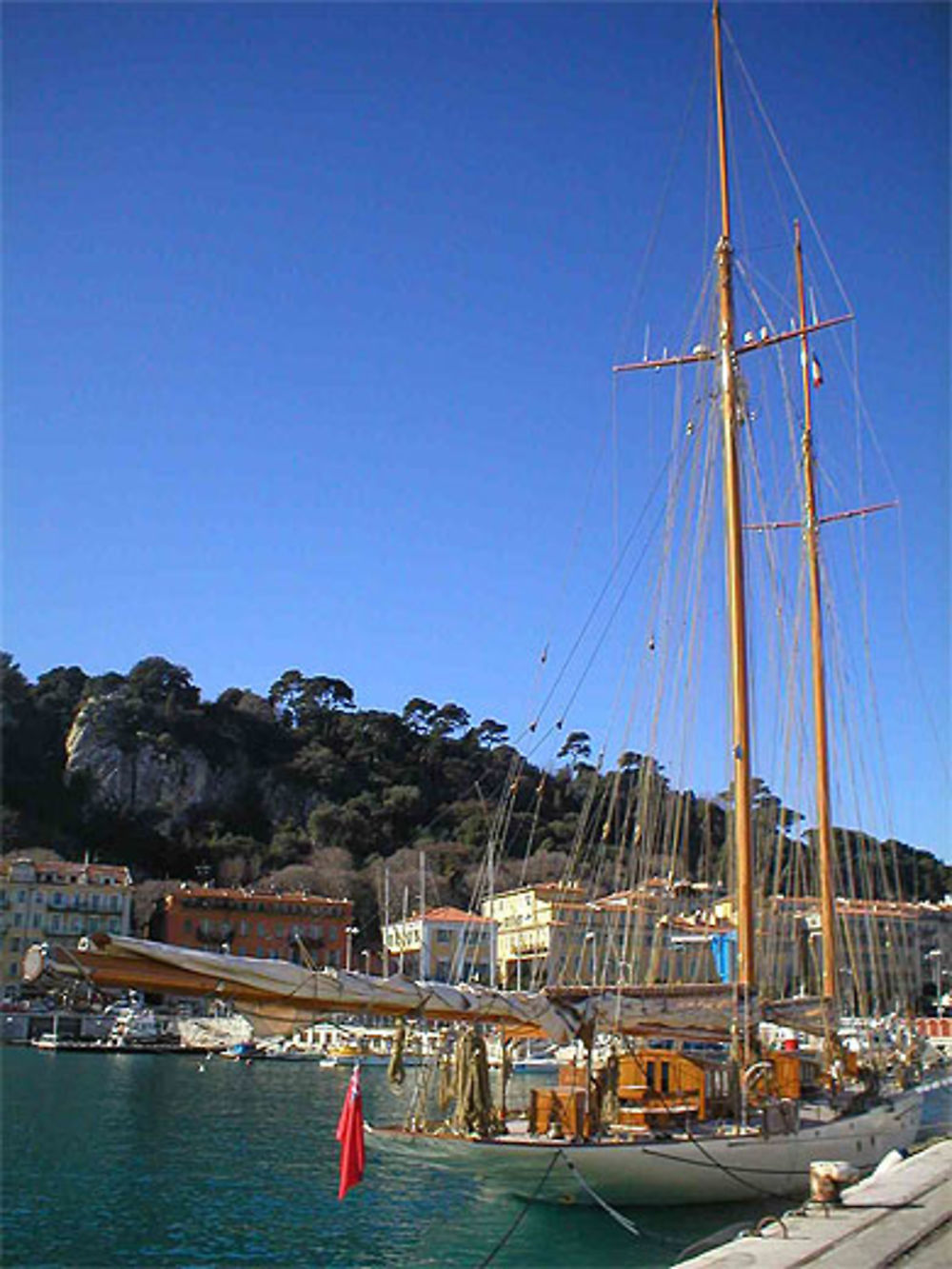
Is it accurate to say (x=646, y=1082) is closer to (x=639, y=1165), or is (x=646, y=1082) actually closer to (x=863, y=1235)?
(x=639, y=1165)

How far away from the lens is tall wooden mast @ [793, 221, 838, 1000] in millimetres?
31625

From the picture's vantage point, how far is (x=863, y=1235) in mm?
12531

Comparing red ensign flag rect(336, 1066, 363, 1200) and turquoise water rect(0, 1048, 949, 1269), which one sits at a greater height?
red ensign flag rect(336, 1066, 363, 1200)

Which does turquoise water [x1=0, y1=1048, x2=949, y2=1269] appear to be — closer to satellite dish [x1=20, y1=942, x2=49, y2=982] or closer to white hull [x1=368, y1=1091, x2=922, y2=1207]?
white hull [x1=368, y1=1091, x2=922, y2=1207]

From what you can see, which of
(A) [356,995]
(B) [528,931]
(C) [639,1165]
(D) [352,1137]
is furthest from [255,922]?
(A) [356,995]

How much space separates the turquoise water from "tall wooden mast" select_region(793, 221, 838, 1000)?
12286mm

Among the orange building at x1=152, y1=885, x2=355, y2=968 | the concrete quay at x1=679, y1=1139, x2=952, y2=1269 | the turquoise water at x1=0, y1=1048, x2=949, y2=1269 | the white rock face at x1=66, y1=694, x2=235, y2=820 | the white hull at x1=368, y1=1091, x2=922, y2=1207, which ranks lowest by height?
the turquoise water at x1=0, y1=1048, x2=949, y2=1269

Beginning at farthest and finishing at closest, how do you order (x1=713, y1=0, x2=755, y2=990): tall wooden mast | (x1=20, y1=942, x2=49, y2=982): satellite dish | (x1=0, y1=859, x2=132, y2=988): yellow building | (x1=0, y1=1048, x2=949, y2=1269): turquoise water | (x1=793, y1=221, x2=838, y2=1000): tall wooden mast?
(x1=0, y1=859, x2=132, y2=988): yellow building < (x1=793, y1=221, x2=838, y2=1000): tall wooden mast < (x1=713, y1=0, x2=755, y2=990): tall wooden mast < (x1=0, y1=1048, x2=949, y2=1269): turquoise water < (x1=20, y1=942, x2=49, y2=982): satellite dish

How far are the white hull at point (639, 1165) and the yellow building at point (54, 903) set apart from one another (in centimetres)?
8071

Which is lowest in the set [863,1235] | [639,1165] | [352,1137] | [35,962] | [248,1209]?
[248,1209]

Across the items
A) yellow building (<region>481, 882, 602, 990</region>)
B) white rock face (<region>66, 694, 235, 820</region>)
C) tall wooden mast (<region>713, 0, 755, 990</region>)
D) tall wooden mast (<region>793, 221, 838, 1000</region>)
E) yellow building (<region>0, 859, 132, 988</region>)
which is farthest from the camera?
white rock face (<region>66, 694, 235, 820</region>)

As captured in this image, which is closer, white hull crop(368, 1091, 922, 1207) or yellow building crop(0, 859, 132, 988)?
white hull crop(368, 1091, 922, 1207)

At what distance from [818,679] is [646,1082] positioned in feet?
54.7

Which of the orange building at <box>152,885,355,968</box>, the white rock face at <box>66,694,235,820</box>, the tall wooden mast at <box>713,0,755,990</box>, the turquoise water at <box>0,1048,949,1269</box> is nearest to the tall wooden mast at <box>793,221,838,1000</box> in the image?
the tall wooden mast at <box>713,0,755,990</box>
